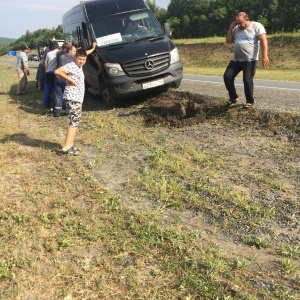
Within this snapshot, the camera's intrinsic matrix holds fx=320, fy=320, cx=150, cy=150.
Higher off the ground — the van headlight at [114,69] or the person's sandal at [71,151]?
the van headlight at [114,69]

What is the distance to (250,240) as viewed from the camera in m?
2.95

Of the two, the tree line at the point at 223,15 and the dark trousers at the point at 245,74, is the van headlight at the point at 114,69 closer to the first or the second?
the dark trousers at the point at 245,74

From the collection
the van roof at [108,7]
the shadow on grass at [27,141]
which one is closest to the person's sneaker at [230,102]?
the shadow on grass at [27,141]

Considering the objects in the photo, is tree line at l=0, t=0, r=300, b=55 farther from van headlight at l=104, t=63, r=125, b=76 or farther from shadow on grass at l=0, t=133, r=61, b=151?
shadow on grass at l=0, t=133, r=61, b=151

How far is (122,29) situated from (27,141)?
3.98m

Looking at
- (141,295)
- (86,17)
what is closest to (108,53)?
(86,17)

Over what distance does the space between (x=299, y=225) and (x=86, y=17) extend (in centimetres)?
741

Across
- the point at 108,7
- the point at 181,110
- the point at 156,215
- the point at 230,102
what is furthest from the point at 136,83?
the point at 156,215

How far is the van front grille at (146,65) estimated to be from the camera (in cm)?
750

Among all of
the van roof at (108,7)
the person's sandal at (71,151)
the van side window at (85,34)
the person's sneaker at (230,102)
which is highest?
the van roof at (108,7)

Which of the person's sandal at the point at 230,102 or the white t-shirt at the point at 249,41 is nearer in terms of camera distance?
the white t-shirt at the point at 249,41

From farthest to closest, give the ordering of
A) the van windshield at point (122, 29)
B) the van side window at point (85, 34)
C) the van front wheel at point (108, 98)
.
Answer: the van side window at point (85, 34)
the van windshield at point (122, 29)
the van front wheel at point (108, 98)

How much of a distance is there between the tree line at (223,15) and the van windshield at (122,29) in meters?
36.3

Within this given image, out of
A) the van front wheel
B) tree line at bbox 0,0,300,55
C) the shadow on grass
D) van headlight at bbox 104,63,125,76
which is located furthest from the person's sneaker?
tree line at bbox 0,0,300,55
